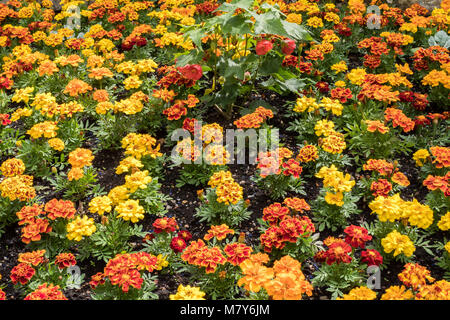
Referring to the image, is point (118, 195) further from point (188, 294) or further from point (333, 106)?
point (333, 106)

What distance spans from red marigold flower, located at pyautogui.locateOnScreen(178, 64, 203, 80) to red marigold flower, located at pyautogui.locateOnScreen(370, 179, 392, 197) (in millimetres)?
2087

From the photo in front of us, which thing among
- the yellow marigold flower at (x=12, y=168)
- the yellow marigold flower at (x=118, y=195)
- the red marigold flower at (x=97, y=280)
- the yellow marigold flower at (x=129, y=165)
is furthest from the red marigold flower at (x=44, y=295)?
the yellow marigold flower at (x=12, y=168)

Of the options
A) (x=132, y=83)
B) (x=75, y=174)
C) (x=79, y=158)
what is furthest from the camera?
(x=132, y=83)

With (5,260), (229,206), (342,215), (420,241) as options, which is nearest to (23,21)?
(5,260)

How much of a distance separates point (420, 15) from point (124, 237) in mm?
5614

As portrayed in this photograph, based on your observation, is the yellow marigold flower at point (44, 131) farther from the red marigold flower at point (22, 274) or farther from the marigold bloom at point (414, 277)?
the marigold bloom at point (414, 277)

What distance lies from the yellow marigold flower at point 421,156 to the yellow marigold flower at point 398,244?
4.04 ft

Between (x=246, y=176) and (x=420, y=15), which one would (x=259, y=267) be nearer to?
(x=246, y=176)

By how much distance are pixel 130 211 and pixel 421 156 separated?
9.39ft

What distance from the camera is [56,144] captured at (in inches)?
170

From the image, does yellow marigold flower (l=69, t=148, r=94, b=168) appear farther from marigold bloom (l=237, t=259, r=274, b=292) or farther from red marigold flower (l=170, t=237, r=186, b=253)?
marigold bloom (l=237, t=259, r=274, b=292)

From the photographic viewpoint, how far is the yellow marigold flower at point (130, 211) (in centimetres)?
353

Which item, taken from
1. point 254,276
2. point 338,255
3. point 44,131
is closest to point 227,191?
point 254,276

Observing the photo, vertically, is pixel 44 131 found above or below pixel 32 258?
above
